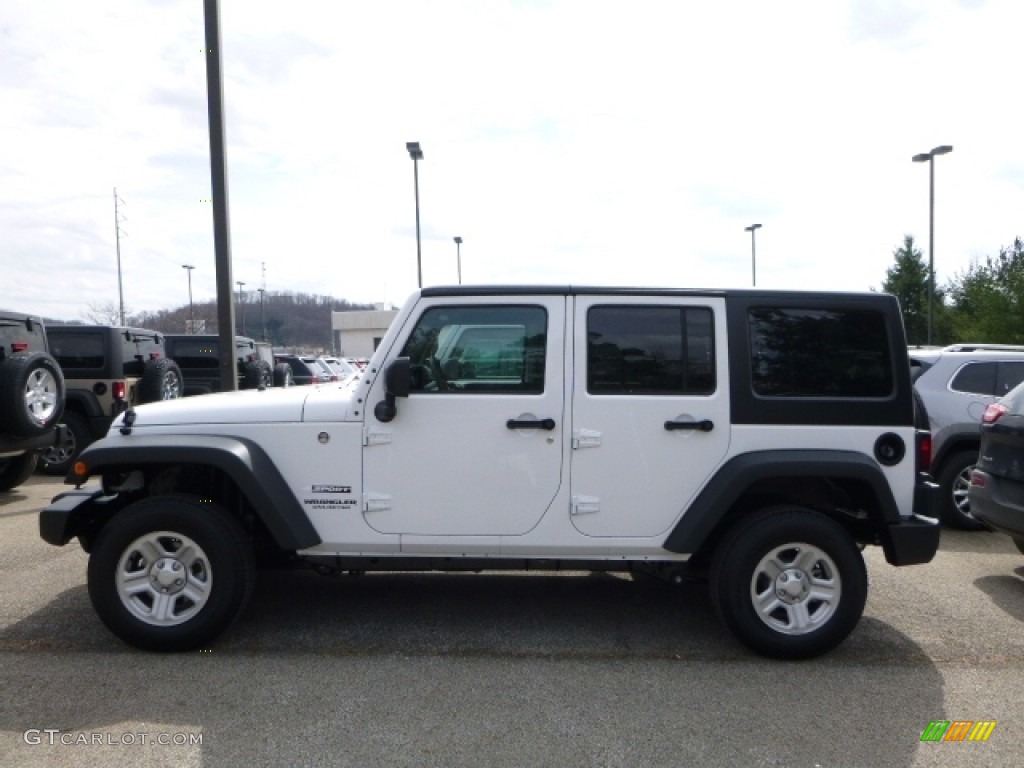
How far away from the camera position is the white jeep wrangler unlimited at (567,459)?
4.65 m

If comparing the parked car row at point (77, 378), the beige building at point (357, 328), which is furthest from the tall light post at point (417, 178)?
the beige building at point (357, 328)

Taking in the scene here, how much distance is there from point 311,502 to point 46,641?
1661mm

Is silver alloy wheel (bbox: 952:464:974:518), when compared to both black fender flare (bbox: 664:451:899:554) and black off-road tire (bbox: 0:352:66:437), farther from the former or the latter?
black off-road tire (bbox: 0:352:66:437)

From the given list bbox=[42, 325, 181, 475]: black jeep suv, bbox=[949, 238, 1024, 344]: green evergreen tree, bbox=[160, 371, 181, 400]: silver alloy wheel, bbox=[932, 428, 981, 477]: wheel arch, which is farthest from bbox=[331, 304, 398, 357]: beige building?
bbox=[932, 428, 981, 477]: wheel arch

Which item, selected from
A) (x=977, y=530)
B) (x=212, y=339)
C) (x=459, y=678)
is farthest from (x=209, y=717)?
(x=212, y=339)

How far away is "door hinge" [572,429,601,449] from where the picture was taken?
4719mm

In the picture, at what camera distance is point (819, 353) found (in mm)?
4840

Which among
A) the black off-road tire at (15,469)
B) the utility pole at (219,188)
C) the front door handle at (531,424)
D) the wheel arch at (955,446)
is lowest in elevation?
the black off-road tire at (15,469)

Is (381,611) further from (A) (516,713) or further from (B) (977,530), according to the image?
(B) (977,530)

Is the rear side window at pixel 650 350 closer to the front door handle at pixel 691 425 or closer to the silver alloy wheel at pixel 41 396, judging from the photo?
the front door handle at pixel 691 425

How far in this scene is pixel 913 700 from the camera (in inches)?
166

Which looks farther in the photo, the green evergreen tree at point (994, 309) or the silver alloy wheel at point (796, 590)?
the green evergreen tree at point (994, 309)

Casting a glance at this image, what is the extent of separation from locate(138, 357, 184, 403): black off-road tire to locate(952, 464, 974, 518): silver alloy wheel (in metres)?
9.15
